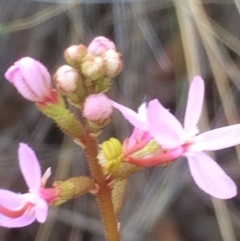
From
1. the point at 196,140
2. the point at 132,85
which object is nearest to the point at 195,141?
the point at 196,140

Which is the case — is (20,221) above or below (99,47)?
below

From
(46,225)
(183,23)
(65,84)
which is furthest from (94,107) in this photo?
(46,225)

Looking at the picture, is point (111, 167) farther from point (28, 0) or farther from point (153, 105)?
point (28, 0)

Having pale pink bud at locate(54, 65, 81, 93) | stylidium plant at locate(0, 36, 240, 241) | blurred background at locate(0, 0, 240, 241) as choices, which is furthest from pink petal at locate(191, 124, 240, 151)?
blurred background at locate(0, 0, 240, 241)

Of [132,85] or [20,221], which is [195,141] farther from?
[132,85]

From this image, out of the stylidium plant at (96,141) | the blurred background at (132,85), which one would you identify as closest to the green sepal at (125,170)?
the stylidium plant at (96,141)
